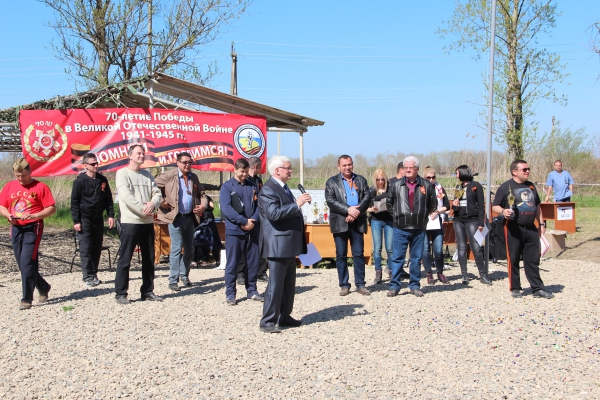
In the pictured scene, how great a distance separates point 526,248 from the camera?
7.47 metres

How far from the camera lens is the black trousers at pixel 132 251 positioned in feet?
23.6

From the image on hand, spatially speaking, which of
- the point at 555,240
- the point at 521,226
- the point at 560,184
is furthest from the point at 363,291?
the point at 560,184

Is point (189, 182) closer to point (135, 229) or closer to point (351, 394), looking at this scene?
point (135, 229)

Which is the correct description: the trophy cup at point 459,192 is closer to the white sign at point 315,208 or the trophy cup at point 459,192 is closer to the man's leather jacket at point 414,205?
the man's leather jacket at point 414,205

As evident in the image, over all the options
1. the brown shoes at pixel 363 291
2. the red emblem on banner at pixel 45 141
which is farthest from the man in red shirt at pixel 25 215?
the brown shoes at pixel 363 291

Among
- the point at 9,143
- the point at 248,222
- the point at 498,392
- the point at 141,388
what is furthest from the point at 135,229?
the point at 9,143

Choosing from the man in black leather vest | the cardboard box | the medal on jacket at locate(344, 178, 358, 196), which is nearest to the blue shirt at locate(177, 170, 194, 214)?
the man in black leather vest

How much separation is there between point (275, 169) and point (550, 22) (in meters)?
16.8

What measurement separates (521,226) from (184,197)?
14.7ft

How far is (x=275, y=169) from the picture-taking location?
5957mm

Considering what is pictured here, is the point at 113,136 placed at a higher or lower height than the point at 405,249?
higher

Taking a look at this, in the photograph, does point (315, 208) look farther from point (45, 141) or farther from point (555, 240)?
point (555, 240)

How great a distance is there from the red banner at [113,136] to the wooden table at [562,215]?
8.46m

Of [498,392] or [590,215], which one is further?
[590,215]
